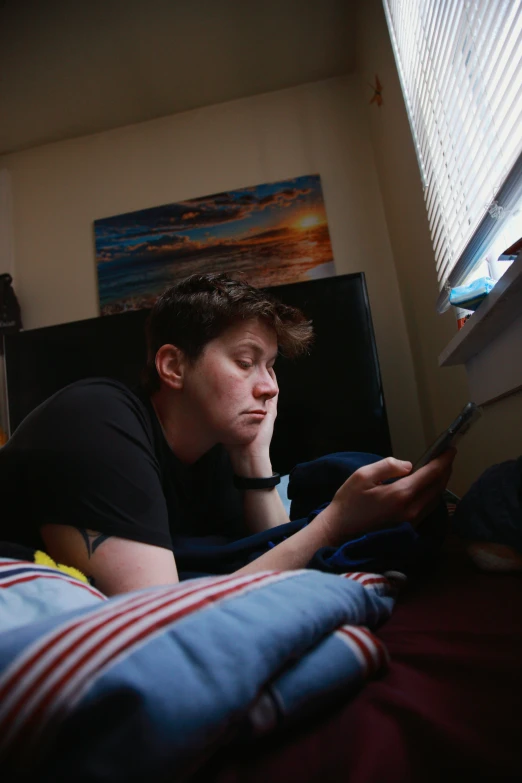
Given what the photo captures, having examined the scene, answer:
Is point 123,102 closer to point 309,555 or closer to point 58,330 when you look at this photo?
point 58,330

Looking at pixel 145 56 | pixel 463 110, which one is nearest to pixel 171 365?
pixel 463 110

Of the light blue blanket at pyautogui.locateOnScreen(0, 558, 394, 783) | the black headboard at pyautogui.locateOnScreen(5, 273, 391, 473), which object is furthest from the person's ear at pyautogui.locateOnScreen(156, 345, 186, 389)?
the black headboard at pyautogui.locateOnScreen(5, 273, 391, 473)

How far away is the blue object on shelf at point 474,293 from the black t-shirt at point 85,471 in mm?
631

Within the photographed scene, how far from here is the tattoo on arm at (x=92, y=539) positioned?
633 millimetres

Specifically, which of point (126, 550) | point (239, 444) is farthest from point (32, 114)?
point (126, 550)

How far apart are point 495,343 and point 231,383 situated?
520 mm

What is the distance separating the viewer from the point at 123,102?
2359 mm

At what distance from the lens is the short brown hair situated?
100 cm

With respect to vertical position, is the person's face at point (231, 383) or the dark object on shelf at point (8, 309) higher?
the dark object on shelf at point (8, 309)

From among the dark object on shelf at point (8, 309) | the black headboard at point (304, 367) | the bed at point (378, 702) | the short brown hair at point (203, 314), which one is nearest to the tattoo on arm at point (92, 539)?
the bed at point (378, 702)

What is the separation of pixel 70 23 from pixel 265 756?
2.36 meters

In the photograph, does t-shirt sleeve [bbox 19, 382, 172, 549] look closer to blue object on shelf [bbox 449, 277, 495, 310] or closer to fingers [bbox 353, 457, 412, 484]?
fingers [bbox 353, 457, 412, 484]

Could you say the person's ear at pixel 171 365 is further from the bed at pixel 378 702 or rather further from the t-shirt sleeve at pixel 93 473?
the bed at pixel 378 702

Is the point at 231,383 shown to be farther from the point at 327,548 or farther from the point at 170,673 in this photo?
the point at 170,673
